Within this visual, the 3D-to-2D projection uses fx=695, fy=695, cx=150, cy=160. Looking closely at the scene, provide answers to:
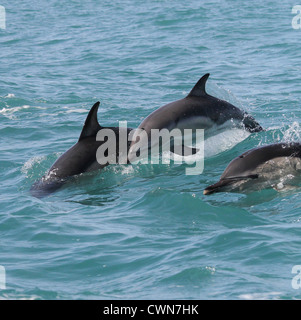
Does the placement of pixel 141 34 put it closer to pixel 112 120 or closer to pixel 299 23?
pixel 299 23

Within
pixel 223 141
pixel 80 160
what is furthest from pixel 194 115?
pixel 80 160

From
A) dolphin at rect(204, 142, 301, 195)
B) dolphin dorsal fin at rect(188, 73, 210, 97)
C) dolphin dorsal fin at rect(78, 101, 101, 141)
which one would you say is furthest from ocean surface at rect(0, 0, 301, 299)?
dolphin dorsal fin at rect(188, 73, 210, 97)

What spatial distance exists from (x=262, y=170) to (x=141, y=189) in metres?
2.13

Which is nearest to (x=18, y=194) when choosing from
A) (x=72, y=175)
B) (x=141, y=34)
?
(x=72, y=175)

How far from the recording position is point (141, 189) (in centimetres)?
1141

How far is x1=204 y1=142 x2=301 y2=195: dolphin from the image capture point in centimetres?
1021

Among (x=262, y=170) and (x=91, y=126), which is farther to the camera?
(x=91, y=126)

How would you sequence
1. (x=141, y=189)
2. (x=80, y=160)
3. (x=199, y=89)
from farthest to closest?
1. (x=199, y=89)
2. (x=80, y=160)
3. (x=141, y=189)

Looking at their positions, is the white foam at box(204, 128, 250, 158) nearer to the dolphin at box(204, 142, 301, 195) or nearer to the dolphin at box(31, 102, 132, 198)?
the dolphin at box(31, 102, 132, 198)

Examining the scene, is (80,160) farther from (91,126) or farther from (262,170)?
(262,170)

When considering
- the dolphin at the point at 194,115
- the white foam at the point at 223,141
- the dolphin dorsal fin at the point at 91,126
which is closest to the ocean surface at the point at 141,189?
the white foam at the point at 223,141

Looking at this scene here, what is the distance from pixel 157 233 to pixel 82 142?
11.5 ft

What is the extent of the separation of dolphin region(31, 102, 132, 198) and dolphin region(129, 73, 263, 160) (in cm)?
64

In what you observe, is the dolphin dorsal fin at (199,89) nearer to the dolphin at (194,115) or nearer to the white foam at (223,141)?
the dolphin at (194,115)
